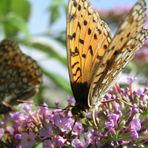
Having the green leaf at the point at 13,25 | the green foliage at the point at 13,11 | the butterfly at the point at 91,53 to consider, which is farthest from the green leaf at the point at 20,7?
the butterfly at the point at 91,53

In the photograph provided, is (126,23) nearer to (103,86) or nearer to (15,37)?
(103,86)

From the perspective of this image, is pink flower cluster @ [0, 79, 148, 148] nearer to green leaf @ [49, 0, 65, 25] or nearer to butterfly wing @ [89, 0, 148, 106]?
butterfly wing @ [89, 0, 148, 106]

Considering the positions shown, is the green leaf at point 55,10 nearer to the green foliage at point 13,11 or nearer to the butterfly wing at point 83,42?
the green foliage at point 13,11

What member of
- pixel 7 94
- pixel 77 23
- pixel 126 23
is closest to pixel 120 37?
pixel 126 23

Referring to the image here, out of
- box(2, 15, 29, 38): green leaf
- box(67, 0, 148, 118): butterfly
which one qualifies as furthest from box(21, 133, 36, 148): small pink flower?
box(2, 15, 29, 38): green leaf

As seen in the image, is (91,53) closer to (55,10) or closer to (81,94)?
(81,94)

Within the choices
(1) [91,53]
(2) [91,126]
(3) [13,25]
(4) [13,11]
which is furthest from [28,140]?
(4) [13,11]
